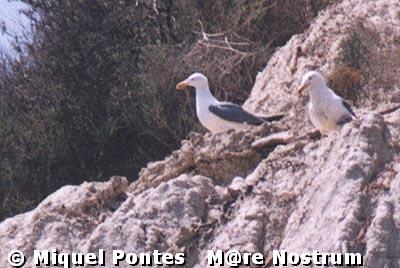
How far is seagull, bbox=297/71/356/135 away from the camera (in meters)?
10.8

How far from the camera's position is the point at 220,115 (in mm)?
12797

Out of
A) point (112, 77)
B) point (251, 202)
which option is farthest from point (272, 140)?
point (112, 77)

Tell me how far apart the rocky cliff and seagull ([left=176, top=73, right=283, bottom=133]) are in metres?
1.08

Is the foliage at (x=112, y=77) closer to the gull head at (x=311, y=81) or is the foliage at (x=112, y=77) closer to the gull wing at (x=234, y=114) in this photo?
the gull wing at (x=234, y=114)

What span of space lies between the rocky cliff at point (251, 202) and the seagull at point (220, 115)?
1.08 metres

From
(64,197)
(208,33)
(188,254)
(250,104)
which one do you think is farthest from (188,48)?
(188,254)

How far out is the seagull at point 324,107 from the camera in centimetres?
1076

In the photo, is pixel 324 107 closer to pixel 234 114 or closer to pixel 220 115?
pixel 234 114

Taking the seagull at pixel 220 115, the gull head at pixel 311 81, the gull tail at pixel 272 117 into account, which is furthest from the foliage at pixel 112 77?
the gull head at pixel 311 81

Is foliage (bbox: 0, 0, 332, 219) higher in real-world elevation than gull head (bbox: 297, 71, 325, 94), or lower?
higher

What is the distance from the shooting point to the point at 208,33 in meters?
17.5

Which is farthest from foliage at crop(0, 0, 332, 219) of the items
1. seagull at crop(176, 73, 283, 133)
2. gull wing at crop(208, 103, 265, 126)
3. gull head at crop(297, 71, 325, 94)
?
gull head at crop(297, 71, 325, 94)

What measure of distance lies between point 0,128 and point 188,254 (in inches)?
361

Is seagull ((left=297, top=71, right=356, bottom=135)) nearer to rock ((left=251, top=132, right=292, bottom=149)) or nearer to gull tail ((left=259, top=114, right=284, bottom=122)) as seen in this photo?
rock ((left=251, top=132, right=292, bottom=149))
